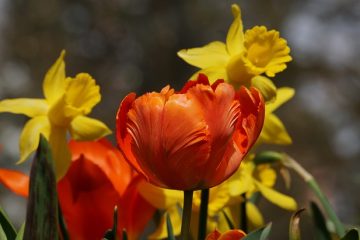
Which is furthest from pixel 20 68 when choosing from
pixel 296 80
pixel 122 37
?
pixel 296 80

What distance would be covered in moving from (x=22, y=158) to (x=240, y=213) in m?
0.18

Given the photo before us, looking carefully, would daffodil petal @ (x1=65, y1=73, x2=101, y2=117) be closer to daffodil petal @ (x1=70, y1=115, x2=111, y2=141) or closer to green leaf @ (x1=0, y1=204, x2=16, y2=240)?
daffodil petal @ (x1=70, y1=115, x2=111, y2=141)

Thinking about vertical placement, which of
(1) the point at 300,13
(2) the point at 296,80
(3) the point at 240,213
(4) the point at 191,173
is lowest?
(2) the point at 296,80

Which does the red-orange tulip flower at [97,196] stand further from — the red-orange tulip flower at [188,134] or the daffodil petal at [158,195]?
the red-orange tulip flower at [188,134]

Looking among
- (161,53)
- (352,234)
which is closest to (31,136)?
(352,234)

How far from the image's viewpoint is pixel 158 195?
61cm

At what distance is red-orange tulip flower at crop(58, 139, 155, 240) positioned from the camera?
0.60 metres

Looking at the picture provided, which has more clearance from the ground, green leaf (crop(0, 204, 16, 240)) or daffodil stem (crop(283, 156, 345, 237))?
green leaf (crop(0, 204, 16, 240))

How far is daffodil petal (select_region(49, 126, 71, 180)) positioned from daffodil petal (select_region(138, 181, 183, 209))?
57 mm

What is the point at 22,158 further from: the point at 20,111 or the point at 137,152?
the point at 137,152

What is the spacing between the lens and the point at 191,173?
45cm

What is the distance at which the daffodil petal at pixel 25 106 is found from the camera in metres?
0.61

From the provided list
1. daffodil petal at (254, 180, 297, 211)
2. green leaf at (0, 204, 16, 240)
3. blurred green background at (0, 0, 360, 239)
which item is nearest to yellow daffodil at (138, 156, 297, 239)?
daffodil petal at (254, 180, 297, 211)

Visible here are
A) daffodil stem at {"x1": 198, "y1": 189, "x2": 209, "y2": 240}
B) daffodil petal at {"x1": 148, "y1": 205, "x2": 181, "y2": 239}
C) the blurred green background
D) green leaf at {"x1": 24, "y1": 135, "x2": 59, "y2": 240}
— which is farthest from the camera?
the blurred green background
